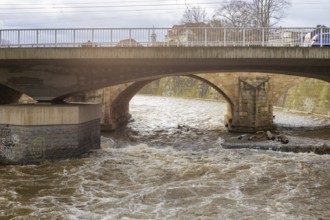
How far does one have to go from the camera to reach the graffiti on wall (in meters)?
19.1

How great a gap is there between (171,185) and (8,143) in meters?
8.56

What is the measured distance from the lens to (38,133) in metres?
19.1

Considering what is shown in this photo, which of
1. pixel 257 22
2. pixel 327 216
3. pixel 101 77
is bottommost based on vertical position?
pixel 327 216

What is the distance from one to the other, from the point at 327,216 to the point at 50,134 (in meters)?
12.6

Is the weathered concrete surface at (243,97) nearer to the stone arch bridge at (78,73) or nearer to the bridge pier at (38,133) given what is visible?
the stone arch bridge at (78,73)

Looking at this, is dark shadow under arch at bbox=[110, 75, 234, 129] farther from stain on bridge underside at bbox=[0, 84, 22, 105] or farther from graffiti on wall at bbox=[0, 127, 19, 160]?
graffiti on wall at bbox=[0, 127, 19, 160]

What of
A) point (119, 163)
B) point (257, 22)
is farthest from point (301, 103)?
point (119, 163)

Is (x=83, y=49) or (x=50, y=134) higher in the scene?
(x=83, y=49)

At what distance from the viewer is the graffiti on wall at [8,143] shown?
19125 millimetres

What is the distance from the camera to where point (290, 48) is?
1869 cm

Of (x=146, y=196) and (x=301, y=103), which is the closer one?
(x=146, y=196)

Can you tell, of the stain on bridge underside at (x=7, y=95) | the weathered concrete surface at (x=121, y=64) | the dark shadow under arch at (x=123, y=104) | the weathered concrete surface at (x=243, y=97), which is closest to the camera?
the weathered concrete surface at (x=121, y=64)

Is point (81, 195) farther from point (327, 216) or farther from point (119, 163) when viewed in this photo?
point (327, 216)

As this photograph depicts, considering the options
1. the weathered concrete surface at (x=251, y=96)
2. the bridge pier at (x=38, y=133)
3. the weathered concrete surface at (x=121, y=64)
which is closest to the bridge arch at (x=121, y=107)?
the weathered concrete surface at (x=251, y=96)
